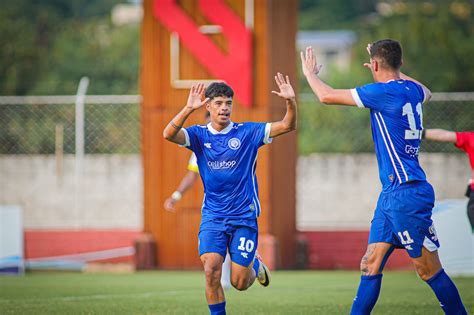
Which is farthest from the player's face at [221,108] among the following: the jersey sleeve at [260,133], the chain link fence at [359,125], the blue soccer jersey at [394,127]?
the chain link fence at [359,125]

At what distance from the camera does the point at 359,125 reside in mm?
20156

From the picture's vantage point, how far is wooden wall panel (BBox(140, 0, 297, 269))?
53.3ft

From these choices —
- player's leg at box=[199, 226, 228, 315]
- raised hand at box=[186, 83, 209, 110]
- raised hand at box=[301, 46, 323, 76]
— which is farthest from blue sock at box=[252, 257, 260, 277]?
raised hand at box=[301, 46, 323, 76]

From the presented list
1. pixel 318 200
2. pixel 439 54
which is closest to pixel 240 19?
pixel 318 200

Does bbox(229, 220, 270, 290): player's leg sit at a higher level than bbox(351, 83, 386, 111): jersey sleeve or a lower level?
lower

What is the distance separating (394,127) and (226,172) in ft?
5.65

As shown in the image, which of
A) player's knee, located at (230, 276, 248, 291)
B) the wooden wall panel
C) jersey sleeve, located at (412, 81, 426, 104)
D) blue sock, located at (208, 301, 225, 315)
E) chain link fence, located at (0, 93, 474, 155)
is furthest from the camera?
chain link fence, located at (0, 93, 474, 155)

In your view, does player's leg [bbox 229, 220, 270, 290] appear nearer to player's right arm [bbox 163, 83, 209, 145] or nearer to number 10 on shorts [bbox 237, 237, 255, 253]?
number 10 on shorts [bbox 237, 237, 255, 253]

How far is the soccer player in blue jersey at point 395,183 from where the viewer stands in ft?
24.3

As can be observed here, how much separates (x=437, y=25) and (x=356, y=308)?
1361 inches

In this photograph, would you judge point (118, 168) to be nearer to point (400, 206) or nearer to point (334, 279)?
point (334, 279)

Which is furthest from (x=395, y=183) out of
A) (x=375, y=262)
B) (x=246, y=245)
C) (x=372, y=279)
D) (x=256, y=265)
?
(x=256, y=265)

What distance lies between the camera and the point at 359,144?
2044cm

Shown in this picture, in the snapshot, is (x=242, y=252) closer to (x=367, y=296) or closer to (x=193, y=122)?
(x=367, y=296)
